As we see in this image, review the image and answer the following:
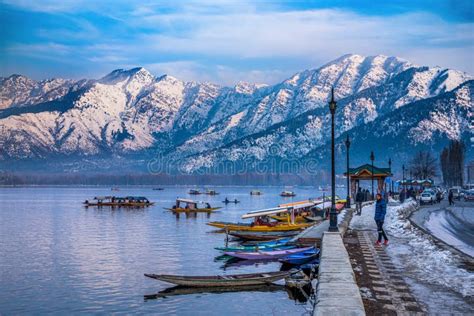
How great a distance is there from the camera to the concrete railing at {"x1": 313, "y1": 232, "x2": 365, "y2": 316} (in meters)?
14.5

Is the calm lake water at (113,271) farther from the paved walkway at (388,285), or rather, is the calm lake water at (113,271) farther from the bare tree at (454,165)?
the bare tree at (454,165)

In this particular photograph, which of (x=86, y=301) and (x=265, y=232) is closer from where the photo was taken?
(x=86, y=301)

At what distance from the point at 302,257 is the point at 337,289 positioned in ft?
54.5

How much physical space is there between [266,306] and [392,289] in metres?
10.1

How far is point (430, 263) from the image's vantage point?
936 inches

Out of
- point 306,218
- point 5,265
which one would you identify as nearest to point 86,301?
point 5,265

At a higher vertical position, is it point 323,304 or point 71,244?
point 323,304

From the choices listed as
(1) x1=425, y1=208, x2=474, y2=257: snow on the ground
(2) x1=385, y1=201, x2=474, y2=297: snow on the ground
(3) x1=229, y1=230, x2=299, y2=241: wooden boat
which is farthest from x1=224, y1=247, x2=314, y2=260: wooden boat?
(3) x1=229, y1=230, x2=299, y2=241: wooden boat

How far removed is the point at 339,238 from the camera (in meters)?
31.2

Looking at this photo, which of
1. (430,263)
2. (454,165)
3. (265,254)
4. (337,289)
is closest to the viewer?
(337,289)

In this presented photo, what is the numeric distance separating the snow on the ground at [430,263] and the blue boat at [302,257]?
4.10 m

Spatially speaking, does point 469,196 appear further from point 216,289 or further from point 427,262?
point 427,262

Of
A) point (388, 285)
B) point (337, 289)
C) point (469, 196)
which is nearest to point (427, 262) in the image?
point (388, 285)

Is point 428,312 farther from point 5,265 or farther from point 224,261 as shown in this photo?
point 5,265
